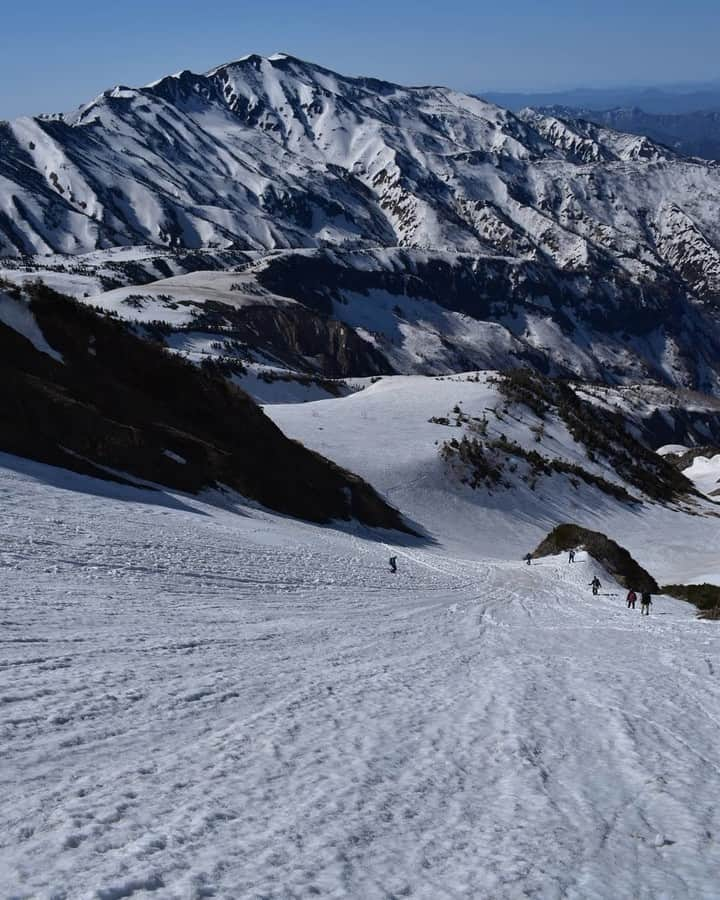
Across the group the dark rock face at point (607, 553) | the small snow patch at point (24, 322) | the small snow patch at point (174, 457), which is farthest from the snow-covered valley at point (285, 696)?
the dark rock face at point (607, 553)

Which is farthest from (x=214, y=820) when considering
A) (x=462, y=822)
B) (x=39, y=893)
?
(x=462, y=822)

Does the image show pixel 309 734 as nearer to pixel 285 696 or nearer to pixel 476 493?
pixel 285 696

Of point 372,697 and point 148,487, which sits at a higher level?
point 148,487

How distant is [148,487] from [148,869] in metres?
26.2

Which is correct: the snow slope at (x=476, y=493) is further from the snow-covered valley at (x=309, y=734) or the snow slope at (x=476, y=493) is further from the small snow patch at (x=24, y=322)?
the snow-covered valley at (x=309, y=734)

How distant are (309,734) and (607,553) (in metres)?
36.6

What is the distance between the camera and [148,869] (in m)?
6.25

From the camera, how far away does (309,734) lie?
9.94m

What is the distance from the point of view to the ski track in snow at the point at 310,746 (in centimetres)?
672

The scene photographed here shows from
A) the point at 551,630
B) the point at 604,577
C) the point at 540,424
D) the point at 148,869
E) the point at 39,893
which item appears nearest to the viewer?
the point at 39,893

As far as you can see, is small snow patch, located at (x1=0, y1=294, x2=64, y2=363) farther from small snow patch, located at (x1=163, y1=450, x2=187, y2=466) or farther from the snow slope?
the snow slope

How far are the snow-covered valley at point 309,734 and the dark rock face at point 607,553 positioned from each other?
59.2ft

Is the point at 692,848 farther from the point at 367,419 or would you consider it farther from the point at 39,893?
the point at 367,419

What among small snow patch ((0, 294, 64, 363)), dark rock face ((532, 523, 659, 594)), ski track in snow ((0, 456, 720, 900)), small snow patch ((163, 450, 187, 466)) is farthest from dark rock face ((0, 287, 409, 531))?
ski track in snow ((0, 456, 720, 900))
